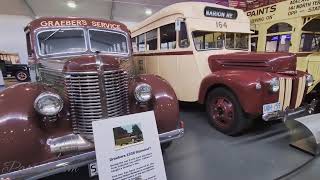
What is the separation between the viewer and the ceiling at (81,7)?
32.3ft

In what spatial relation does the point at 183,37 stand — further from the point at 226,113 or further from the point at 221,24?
the point at 226,113

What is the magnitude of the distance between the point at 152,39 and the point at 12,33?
10.0m

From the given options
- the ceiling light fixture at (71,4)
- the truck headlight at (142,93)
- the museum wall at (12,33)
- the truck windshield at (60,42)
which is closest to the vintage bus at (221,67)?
the truck headlight at (142,93)

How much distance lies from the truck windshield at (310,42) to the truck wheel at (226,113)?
102 inches

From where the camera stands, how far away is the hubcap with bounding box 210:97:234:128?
9.86ft

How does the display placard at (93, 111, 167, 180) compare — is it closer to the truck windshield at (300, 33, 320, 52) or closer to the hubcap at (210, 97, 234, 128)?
the hubcap at (210, 97, 234, 128)

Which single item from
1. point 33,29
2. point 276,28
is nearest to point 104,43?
point 33,29

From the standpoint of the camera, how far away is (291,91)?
2.82 meters

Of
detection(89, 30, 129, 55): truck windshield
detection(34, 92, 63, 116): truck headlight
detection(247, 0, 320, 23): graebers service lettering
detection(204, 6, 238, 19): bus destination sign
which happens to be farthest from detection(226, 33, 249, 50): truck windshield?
detection(34, 92, 63, 116): truck headlight

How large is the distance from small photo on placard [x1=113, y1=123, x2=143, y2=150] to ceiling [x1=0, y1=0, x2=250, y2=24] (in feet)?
30.9

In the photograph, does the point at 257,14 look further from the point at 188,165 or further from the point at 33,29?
the point at 33,29

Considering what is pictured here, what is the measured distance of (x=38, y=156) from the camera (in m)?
1.53

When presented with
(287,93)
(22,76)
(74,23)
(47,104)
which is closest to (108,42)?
(74,23)

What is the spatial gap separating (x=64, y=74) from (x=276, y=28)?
15.5ft
